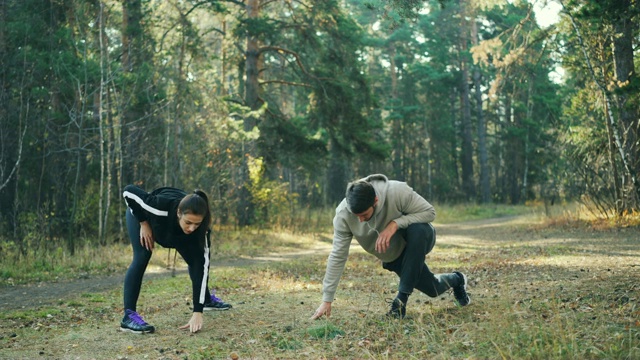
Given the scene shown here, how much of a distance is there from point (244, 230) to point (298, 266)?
8.06m

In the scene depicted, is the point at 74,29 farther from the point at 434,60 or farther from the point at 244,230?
the point at 434,60

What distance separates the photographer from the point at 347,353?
518 centimetres

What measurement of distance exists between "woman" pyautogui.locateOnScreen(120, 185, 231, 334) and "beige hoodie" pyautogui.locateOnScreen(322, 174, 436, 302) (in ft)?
3.88

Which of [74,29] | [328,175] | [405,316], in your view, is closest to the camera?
[405,316]

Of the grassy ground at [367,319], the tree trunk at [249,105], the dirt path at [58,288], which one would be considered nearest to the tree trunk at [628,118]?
the grassy ground at [367,319]

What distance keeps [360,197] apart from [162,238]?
198cm

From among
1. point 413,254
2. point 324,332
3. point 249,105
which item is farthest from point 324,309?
→ point 249,105

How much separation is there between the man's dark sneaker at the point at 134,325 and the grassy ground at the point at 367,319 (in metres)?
0.09

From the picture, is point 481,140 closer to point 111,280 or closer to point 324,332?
point 111,280

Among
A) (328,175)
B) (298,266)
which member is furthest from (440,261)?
(328,175)

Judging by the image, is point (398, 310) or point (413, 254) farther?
point (398, 310)

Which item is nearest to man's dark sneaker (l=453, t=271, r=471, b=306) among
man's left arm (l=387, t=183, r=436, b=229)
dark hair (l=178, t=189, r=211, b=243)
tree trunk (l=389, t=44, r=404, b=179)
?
man's left arm (l=387, t=183, r=436, b=229)

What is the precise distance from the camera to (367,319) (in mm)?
6184

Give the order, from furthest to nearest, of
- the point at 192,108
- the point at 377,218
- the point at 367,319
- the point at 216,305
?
the point at 192,108 < the point at 216,305 < the point at 367,319 < the point at 377,218
